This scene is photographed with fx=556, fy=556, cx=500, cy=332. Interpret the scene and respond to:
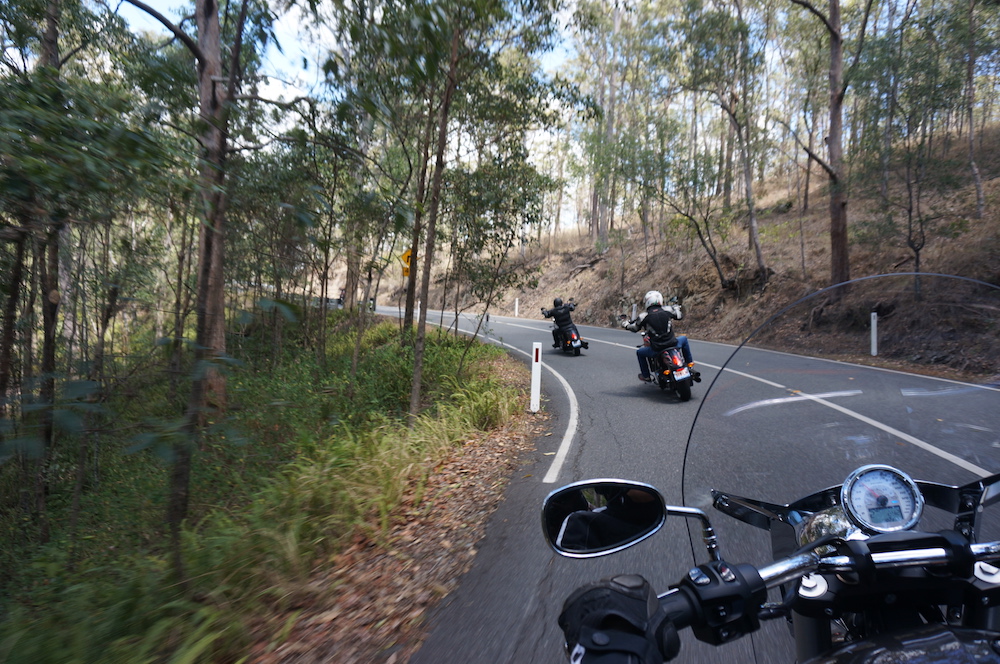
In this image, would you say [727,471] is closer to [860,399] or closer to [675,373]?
[860,399]

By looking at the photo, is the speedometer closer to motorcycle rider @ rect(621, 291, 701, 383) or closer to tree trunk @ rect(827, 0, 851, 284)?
motorcycle rider @ rect(621, 291, 701, 383)

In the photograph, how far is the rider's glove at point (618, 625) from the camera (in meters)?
1.15

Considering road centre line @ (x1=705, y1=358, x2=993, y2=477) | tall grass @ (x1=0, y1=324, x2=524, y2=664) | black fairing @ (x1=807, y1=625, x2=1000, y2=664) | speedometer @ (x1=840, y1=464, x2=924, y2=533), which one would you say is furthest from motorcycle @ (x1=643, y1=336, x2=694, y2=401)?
black fairing @ (x1=807, y1=625, x2=1000, y2=664)

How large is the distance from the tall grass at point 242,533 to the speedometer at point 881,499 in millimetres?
2862

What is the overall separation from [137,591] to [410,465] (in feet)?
9.20

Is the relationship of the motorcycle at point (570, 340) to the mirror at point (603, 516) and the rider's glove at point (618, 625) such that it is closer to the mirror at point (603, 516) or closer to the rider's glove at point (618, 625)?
the mirror at point (603, 516)

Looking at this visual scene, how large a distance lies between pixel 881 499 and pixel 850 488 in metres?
0.08

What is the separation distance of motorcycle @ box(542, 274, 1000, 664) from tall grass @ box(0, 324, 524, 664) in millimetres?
2454

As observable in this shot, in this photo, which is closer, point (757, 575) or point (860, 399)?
point (757, 575)

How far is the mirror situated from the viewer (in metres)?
1.65

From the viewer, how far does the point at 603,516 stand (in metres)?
1.67

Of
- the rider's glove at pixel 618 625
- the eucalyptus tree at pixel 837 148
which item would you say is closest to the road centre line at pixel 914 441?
the rider's glove at pixel 618 625

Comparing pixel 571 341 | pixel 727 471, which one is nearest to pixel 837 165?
pixel 571 341

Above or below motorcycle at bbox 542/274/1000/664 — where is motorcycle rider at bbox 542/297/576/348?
above
